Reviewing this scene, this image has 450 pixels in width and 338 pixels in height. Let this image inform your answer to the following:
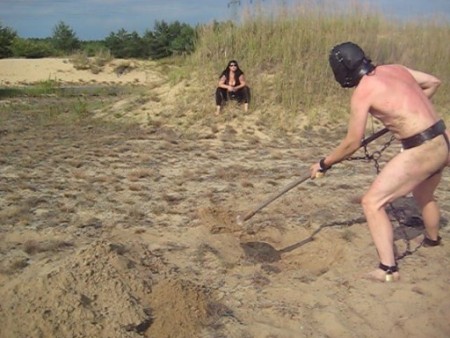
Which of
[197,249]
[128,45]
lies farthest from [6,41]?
[197,249]

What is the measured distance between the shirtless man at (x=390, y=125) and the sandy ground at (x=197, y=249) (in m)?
0.57

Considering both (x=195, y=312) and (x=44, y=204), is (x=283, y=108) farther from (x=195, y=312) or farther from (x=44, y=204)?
(x=195, y=312)

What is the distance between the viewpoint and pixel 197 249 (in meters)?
4.52

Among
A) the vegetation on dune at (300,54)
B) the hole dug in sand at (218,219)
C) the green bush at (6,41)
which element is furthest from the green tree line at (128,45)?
the hole dug in sand at (218,219)

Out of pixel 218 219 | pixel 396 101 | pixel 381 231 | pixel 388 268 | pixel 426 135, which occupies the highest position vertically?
pixel 396 101

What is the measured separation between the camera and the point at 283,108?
1038 centimetres

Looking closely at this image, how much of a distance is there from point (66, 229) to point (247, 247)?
1.65 m

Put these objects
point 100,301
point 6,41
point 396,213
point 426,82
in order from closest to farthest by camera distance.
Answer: point 100,301, point 426,82, point 396,213, point 6,41

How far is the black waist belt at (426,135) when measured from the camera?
144 inches

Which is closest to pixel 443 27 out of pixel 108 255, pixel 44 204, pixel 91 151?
pixel 91 151

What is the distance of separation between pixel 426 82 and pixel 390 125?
1.91 feet

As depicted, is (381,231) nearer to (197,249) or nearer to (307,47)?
(197,249)

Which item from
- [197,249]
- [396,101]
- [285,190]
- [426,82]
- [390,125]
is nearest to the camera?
[396,101]

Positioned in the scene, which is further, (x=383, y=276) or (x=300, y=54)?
(x=300, y=54)
